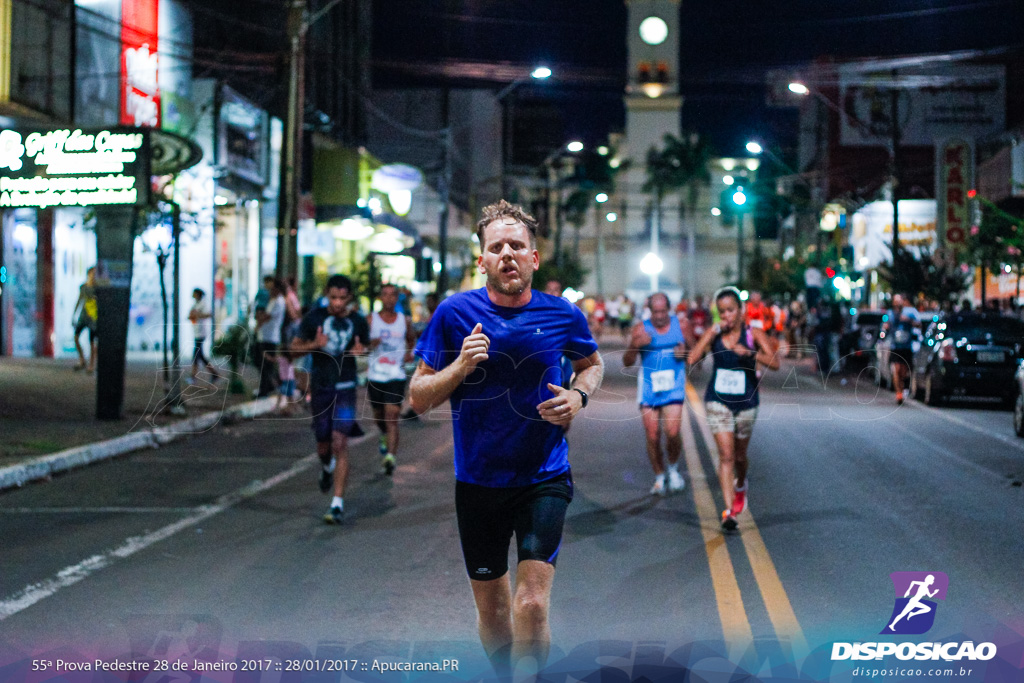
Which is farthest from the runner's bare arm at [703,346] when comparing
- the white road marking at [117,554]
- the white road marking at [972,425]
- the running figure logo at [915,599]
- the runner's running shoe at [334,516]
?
the white road marking at [972,425]

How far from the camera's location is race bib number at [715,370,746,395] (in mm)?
9266

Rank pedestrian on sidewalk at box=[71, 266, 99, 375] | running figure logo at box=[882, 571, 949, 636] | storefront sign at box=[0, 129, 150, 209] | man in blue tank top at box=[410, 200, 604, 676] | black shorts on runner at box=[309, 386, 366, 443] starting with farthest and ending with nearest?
pedestrian on sidewalk at box=[71, 266, 99, 375] → storefront sign at box=[0, 129, 150, 209] → black shorts on runner at box=[309, 386, 366, 443] → running figure logo at box=[882, 571, 949, 636] → man in blue tank top at box=[410, 200, 604, 676]

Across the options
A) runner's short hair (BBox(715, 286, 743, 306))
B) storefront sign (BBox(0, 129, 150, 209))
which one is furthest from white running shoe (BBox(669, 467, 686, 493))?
storefront sign (BBox(0, 129, 150, 209))

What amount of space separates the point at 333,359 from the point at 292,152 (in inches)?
469

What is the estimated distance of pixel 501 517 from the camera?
4.80m

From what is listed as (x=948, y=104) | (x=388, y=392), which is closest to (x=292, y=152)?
(x=388, y=392)

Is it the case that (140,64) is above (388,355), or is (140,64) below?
above

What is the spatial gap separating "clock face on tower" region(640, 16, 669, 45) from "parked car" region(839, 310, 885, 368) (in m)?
59.1

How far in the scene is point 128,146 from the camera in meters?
14.9

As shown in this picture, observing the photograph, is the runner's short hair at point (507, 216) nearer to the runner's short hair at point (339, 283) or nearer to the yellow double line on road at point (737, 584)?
the yellow double line on road at point (737, 584)

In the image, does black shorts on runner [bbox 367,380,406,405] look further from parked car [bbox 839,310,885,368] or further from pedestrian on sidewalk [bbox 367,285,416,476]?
parked car [bbox 839,310,885,368]

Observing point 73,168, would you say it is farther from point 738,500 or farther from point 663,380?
point 738,500

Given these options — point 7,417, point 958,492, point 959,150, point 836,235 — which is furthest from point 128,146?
point 836,235

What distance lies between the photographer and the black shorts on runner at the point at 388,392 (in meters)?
11.9
